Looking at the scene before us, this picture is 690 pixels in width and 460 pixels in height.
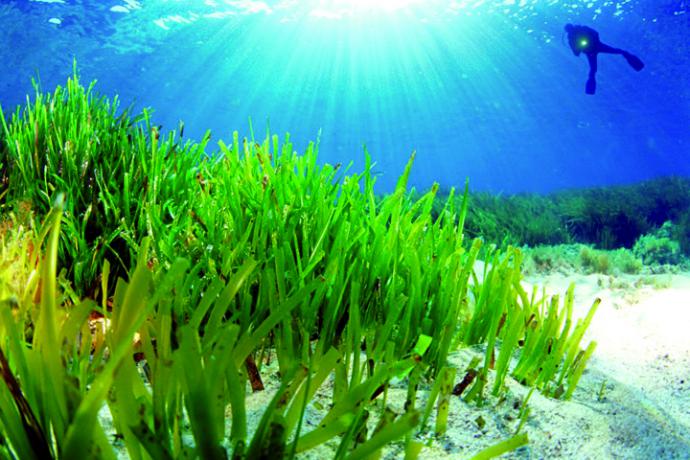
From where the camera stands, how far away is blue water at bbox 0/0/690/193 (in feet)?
99.6

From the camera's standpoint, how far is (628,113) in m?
51.4

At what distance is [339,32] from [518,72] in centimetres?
1779

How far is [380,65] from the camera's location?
42.3 metres

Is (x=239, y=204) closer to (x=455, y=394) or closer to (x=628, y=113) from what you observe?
(x=455, y=394)

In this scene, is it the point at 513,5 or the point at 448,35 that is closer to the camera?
the point at 513,5

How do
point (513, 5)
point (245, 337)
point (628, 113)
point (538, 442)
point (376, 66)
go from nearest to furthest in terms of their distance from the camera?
point (245, 337)
point (538, 442)
point (513, 5)
point (376, 66)
point (628, 113)

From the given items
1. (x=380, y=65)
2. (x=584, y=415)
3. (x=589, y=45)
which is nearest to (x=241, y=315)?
(x=584, y=415)

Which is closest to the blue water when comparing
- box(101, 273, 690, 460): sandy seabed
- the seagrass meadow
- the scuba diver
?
the scuba diver

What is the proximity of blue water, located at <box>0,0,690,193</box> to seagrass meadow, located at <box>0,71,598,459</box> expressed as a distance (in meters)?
16.3

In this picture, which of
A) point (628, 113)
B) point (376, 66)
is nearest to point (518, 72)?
point (376, 66)

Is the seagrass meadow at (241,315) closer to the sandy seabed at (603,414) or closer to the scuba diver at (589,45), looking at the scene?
the sandy seabed at (603,414)

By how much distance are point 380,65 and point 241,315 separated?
43.5 metres

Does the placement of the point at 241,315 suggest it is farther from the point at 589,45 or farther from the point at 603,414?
the point at 589,45

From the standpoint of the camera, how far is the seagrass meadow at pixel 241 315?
87cm
